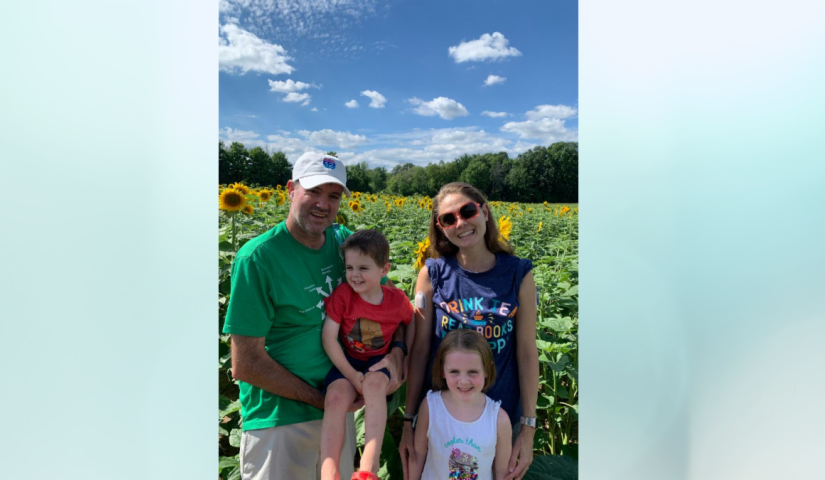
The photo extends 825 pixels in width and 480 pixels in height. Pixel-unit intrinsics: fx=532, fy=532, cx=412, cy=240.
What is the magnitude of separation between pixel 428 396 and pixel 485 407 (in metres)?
0.22

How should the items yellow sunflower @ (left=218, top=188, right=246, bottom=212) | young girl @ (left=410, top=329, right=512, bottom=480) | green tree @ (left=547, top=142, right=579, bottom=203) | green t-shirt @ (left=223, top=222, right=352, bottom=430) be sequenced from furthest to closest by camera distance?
yellow sunflower @ (left=218, top=188, right=246, bottom=212), green tree @ (left=547, top=142, right=579, bottom=203), young girl @ (left=410, top=329, right=512, bottom=480), green t-shirt @ (left=223, top=222, right=352, bottom=430)

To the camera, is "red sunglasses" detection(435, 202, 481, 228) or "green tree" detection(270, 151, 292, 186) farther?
"green tree" detection(270, 151, 292, 186)

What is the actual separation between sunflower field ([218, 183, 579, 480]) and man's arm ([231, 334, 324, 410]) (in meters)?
0.37

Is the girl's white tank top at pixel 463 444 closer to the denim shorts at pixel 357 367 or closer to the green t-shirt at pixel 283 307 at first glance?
the denim shorts at pixel 357 367

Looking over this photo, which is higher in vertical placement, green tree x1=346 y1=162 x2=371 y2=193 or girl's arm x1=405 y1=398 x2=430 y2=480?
green tree x1=346 y1=162 x2=371 y2=193


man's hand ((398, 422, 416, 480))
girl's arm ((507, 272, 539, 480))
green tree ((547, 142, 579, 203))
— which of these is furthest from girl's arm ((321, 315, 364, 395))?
green tree ((547, 142, 579, 203))

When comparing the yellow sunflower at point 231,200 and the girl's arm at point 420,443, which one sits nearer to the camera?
the girl's arm at point 420,443

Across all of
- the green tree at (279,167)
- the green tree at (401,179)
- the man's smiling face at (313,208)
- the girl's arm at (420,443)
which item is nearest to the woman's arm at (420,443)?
the girl's arm at (420,443)

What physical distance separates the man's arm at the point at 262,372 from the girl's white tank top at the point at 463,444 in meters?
0.48

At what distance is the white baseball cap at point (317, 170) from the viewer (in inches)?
74.1

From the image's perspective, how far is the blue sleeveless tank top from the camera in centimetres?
194

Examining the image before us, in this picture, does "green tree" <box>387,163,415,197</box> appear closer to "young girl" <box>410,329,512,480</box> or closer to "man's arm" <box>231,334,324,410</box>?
"young girl" <box>410,329,512,480</box>
